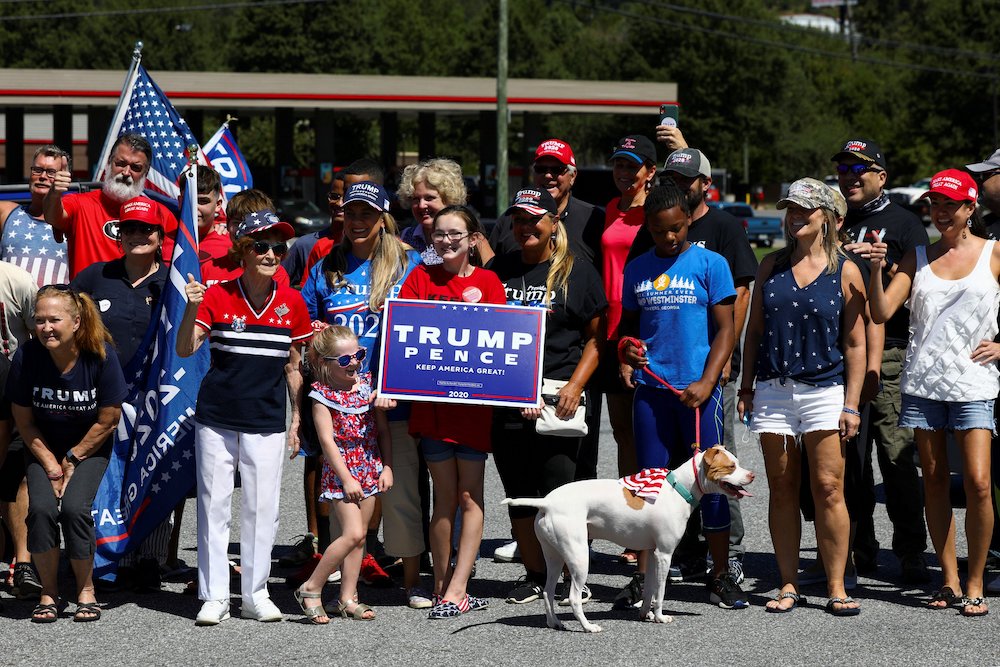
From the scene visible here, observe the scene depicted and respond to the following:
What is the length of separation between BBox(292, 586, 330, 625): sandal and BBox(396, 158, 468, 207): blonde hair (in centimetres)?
227

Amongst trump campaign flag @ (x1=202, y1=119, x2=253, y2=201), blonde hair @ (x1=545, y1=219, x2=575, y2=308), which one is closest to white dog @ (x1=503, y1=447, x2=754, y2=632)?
blonde hair @ (x1=545, y1=219, x2=575, y2=308)

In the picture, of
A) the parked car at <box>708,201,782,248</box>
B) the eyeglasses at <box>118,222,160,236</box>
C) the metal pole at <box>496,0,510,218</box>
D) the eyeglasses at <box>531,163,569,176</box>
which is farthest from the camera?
the parked car at <box>708,201,782,248</box>

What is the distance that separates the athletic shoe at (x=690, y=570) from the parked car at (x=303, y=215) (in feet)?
105

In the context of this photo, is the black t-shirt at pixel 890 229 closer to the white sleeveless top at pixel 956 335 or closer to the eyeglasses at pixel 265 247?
the white sleeveless top at pixel 956 335

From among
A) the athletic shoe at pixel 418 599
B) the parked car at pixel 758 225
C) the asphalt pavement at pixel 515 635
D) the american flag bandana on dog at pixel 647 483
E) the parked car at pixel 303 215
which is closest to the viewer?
the asphalt pavement at pixel 515 635

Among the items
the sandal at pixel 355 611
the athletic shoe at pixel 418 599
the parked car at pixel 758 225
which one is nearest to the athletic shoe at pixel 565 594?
the athletic shoe at pixel 418 599

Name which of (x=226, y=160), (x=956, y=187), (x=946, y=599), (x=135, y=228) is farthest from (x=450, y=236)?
(x=226, y=160)

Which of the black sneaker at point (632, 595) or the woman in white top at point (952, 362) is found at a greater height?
the woman in white top at point (952, 362)

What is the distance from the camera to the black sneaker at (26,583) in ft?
22.8

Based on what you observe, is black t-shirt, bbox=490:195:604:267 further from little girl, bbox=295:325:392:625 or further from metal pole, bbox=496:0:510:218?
metal pole, bbox=496:0:510:218

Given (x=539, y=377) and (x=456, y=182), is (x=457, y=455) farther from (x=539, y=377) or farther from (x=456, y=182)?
(x=456, y=182)

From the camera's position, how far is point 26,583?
6.95 metres

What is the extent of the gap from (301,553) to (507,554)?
124cm

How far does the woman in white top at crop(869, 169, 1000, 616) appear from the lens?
22.2 feet
